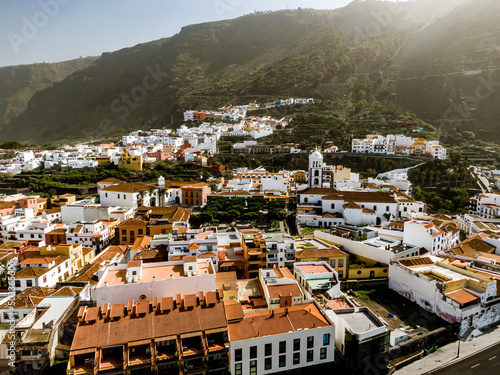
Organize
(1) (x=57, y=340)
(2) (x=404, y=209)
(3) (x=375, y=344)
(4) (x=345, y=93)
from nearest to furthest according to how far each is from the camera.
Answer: (3) (x=375, y=344), (1) (x=57, y=340), (2) (x=404, y=209), (4) (x=345, y=93)

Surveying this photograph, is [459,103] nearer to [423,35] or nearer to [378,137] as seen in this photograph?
[378,137]

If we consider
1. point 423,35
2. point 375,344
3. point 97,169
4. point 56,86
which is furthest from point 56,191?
point 56,86

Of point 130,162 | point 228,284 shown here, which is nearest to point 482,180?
point 228,284

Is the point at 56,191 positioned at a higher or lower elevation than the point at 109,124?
lower

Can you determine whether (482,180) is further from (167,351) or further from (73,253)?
(73,253)

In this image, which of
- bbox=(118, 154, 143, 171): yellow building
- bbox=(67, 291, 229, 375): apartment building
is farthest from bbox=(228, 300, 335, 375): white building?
bbox=(118, 154, 143, 171): yellow building

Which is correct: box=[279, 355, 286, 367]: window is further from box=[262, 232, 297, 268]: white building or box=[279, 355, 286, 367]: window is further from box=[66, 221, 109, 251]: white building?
box=[66, 221, 109, 251]: white building
